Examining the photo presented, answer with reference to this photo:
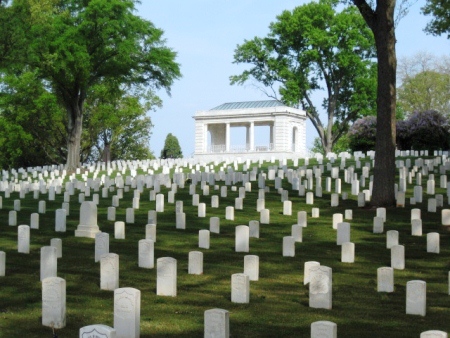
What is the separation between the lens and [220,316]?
6.81 m

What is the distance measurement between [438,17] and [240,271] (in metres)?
18.2

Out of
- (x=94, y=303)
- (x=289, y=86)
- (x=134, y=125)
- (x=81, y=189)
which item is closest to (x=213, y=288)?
(x=94, y=303)

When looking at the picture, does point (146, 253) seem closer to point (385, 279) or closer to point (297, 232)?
point (385, 279)

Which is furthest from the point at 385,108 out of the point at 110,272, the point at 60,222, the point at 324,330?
the point at 324,330

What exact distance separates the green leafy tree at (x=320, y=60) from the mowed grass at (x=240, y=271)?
109 feet

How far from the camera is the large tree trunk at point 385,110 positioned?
1967cm

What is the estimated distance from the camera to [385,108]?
1983 centimetres

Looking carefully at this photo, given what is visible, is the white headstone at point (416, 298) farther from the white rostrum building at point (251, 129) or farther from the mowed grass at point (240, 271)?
the white rostrum building at point (251, 129)

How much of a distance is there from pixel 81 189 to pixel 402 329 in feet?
60.0

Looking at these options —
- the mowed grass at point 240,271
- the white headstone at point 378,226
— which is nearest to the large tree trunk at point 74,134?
the mowed grass at point 240,271

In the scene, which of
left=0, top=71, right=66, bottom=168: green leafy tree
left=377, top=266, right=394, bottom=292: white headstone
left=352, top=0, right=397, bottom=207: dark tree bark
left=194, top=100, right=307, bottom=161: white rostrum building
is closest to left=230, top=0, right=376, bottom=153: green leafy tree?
left=194, top=100, right=307, bottom=161: white rostrum building

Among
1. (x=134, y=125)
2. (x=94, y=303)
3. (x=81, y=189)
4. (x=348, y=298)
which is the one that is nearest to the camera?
(x=94, y=303)

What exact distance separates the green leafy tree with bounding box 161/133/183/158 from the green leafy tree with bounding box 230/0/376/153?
14279 mm

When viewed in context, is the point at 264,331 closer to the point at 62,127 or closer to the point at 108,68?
the point at 108,68
